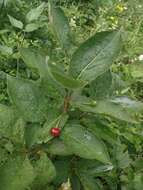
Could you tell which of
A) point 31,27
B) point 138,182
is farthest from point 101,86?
point 31,27

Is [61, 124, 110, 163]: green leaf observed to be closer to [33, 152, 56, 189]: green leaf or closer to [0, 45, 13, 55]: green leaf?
[33, 152, 56, 189]: green leaf

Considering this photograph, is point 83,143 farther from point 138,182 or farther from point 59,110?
point 138,182

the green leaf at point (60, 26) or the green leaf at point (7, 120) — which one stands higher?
the green leaf at point (60, 26)

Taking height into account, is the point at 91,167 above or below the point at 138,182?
above

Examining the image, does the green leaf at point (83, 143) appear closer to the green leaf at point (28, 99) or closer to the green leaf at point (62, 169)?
the green leaf at point (28, 99)

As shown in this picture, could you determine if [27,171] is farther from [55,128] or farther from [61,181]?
[61,181]

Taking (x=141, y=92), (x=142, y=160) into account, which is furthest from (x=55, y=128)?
(x=141, y=92)

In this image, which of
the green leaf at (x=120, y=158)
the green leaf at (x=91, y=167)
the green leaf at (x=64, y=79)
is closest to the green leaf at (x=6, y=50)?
the green leaf at (x=120, y=158)
